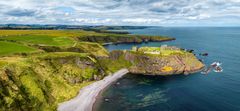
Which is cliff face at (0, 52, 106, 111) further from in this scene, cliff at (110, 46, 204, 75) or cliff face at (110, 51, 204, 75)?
cliff face at (110, 51, 204, 75)

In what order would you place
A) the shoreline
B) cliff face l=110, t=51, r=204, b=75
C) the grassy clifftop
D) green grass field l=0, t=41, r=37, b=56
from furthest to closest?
cliff face l=110, t=51, r=204, b=75 → green grass field l=0, t=41, r=37, b=56 → the shoreline → the grassy clifftop

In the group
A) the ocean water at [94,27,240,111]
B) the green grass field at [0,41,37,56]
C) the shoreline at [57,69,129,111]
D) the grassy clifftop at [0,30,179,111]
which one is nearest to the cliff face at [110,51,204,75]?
the grassy clifftop at [0,30,179,111]

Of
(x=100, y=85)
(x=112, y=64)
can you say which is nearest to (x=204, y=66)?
(x=112, y=64)

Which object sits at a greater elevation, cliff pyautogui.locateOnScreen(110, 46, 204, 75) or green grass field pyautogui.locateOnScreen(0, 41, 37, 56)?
green grass field pyautogui.locateOnScreen(0, 41, 37, 56)

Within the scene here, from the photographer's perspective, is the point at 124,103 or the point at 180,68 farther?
the point at 180,68

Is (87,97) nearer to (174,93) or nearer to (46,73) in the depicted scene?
(46,73)

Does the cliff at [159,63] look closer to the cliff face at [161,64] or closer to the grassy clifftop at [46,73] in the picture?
the cliff face at [161,64]

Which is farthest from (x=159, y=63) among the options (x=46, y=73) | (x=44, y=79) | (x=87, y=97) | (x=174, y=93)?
(x=44, y=79)

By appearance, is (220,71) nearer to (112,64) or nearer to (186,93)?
(186,93)
